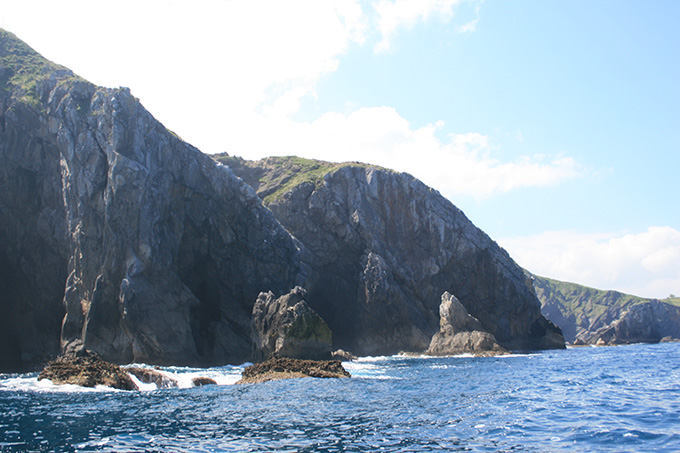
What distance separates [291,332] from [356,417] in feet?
97.5

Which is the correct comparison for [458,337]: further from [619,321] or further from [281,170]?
[619,321]

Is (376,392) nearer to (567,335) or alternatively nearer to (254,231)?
(254,231)

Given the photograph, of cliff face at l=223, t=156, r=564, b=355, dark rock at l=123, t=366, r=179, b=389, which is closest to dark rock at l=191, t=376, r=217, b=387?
dark rock at l=123, t=366, r=179, b=389

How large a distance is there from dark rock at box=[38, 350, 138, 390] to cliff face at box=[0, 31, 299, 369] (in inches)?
641

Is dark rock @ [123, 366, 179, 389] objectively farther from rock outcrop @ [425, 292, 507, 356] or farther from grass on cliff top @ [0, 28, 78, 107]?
rock outcrop @ [425, 292, 507, 356]

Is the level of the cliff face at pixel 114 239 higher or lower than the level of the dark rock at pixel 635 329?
higher

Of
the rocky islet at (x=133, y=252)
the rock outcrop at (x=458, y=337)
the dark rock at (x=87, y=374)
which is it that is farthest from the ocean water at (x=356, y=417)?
the rock outcrop at (x=458, y=337)

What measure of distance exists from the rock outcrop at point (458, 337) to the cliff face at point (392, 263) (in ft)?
13.9

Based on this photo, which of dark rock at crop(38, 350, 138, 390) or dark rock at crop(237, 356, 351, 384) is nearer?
dark rock at crop(38, 350, 138, 390)

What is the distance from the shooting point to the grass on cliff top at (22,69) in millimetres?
61003

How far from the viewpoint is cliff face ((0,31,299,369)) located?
52375 mm

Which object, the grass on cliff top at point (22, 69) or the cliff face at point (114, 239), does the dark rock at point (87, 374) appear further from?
the grass on cliff top at point (22, 69)

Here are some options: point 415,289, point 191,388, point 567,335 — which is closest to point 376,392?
point 191,388

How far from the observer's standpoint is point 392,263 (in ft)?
273
